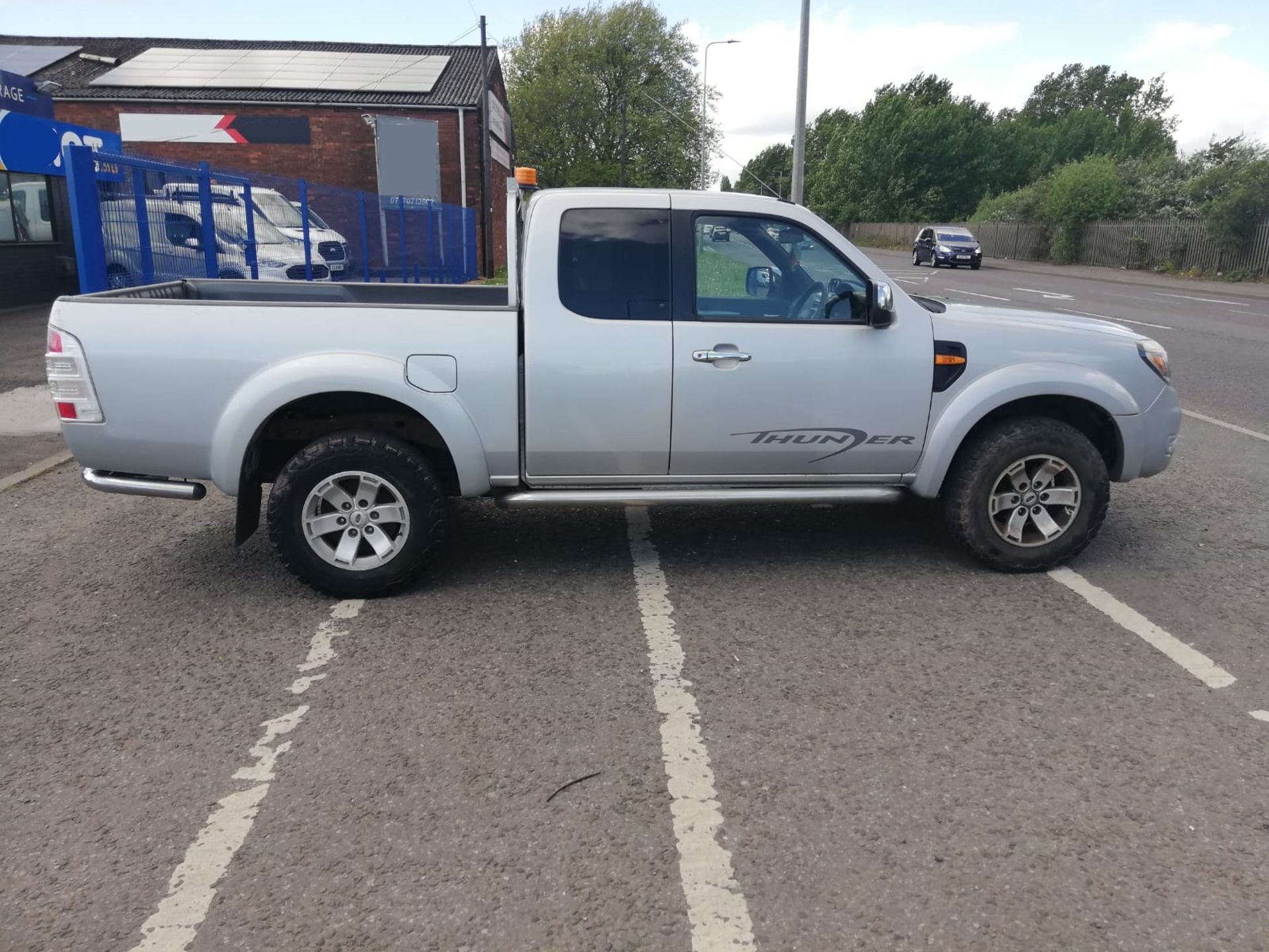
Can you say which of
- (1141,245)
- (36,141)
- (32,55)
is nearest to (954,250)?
(1141,245)

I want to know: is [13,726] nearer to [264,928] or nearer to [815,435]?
[264,928]

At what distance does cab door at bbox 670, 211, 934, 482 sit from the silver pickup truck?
0.03ft

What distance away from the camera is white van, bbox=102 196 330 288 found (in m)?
10.8

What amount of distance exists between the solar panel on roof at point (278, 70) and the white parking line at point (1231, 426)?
1029 inches

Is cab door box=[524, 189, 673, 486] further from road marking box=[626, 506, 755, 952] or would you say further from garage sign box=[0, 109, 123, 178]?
garage sign box=[0, 109, 123, 178]

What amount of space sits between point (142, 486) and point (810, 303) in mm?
3157

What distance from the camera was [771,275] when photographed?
496 centimetres

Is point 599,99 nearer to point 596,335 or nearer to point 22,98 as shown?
point 22,98

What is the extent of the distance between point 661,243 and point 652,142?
197 ft

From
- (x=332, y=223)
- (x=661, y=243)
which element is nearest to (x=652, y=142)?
(x=332, y=223)

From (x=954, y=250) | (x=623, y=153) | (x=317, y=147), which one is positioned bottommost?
(x=954, y=250)

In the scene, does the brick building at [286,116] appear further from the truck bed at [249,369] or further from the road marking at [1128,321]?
the truck bed at [249,369]

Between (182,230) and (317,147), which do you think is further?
(317,147)

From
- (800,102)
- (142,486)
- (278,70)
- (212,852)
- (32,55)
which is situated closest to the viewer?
(212,852)
